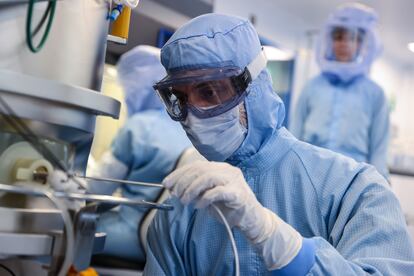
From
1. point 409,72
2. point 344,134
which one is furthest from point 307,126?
point 409,72

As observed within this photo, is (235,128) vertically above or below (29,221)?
above

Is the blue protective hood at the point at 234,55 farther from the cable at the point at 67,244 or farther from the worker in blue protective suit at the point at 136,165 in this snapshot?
the worker in blue protective suit at the point at 136,165

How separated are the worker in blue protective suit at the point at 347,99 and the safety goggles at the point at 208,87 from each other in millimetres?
1978

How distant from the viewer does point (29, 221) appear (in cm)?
92

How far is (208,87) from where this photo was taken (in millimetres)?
1153

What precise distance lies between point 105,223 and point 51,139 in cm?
128

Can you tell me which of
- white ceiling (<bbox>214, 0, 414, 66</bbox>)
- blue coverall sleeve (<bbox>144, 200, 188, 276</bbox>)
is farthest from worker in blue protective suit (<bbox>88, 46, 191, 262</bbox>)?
white ceiling (<bbox>214, 0, 414, 66</bbox>)

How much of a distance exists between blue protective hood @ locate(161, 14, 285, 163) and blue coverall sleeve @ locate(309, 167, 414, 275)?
0.20m

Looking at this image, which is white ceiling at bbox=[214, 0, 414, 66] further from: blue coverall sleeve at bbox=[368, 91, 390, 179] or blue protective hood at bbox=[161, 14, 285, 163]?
blue protective hood at bbox=[161, 14, 285, 163]

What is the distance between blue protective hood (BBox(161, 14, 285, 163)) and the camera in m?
1.13

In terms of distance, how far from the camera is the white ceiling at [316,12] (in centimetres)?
490

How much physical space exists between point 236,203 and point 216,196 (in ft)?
0.13

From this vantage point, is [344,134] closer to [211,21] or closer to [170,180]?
[211,21]

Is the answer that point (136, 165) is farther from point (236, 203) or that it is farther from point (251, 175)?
point (236, 203)
